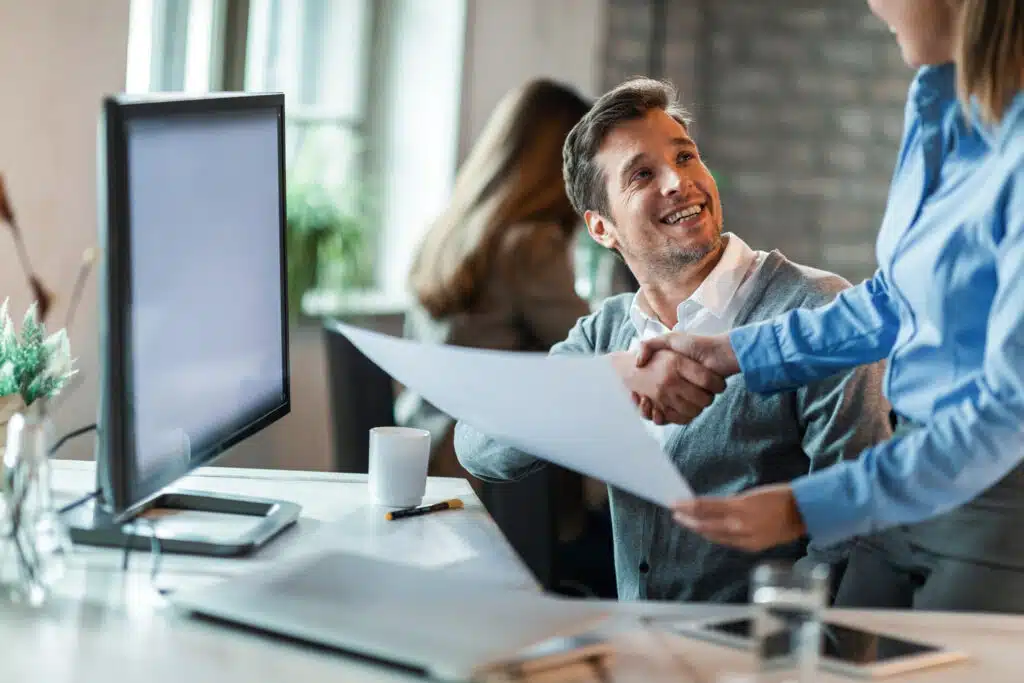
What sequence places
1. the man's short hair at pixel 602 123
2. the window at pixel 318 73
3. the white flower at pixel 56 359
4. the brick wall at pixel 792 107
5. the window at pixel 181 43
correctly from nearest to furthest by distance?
the white flower at pixel 56 359 < the man's short hair at pixel 602 123 < the window at pixel 181 43 < the window at pixel 318 73 < the brick wall at pixel 792 107

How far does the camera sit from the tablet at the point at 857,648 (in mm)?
1148

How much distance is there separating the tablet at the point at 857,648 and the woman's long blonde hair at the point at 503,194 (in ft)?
6.69

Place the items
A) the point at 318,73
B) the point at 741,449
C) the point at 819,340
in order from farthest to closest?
the point at 318,73, the point at 741,449, the point at 819,340

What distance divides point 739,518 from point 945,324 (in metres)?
0.31

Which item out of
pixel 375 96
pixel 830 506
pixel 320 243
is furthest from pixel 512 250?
pixel 830 506

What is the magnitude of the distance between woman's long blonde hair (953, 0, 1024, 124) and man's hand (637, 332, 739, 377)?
0.47m

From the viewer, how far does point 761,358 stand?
1.63 m

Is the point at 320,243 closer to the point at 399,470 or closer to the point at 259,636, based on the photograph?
the point at 399,470

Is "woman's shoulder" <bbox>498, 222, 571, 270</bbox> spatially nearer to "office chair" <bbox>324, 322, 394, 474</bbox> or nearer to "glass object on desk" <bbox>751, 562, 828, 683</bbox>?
"office chair" <bbox>324, 322, 394, 474</bbox>

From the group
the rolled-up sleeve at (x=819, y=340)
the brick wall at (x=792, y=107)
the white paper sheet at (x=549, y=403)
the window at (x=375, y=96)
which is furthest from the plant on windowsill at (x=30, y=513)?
the brick wall at (x=792, y=107)

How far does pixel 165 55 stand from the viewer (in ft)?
12.6

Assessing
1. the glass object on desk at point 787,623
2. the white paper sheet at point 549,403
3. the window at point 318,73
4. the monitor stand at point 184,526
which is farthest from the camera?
the window at point 318,73

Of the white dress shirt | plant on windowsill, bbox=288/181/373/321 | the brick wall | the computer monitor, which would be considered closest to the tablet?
the computer monitor

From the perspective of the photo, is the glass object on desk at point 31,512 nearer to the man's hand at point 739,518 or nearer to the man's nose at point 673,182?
the man's hand at point 739,518
